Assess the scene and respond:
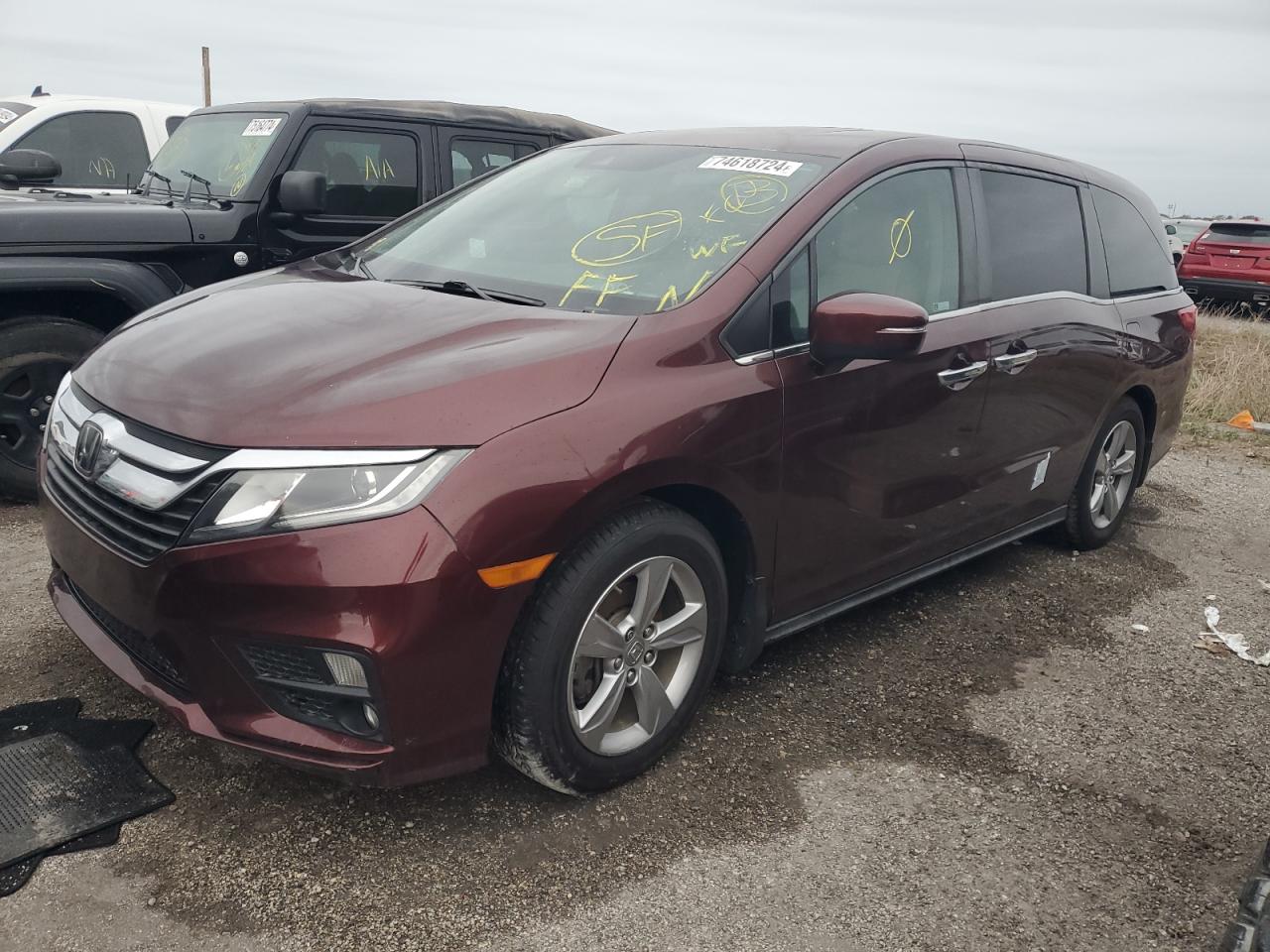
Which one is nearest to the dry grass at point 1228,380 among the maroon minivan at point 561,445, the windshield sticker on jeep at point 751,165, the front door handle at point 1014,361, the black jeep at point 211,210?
the front door handle at point 1014,361

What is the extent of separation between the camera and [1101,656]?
12.8ft

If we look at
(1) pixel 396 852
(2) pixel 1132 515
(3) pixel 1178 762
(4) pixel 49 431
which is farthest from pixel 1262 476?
(4) pixel 49 431

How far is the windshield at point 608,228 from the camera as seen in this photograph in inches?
115

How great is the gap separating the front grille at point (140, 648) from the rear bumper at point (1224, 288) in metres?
16.0

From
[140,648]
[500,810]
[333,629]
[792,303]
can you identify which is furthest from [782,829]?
[140,648]

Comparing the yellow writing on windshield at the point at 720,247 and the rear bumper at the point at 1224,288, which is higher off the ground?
the yellow writing on windshield at the point at 720,247

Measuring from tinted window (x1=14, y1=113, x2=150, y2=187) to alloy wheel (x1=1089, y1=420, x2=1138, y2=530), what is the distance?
6266 millimetres

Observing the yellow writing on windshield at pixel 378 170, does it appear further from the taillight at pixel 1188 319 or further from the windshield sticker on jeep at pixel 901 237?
the taillight at pixel 1188 319

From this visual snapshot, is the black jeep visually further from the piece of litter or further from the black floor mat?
the piece of litter

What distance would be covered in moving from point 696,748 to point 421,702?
39.3 inches

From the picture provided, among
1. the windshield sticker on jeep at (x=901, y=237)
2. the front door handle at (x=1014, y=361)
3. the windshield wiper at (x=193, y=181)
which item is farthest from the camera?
the windshield wiper at (x=193, y=181)

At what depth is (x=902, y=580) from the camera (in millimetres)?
3607

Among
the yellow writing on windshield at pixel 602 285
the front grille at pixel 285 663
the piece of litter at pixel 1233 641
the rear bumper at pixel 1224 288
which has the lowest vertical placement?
the rear bumper at pixel 1224 288

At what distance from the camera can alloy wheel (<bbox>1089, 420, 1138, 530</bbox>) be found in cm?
473
